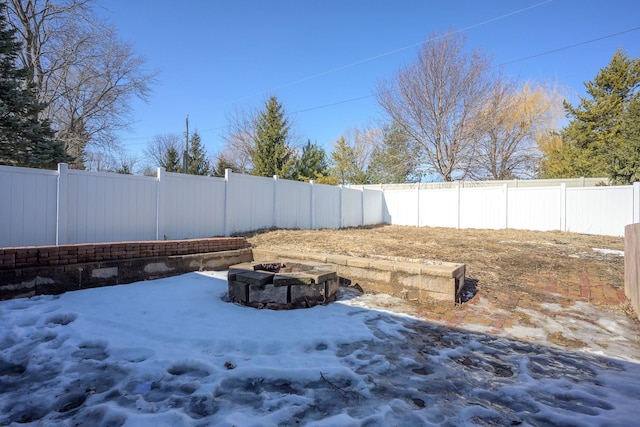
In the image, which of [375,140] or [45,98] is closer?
[45,98]

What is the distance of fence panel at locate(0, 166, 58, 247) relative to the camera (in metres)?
4.73

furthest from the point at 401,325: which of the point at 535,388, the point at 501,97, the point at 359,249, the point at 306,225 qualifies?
the point at 501,97

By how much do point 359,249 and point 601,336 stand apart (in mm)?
3661

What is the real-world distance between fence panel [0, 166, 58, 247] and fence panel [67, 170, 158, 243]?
24cm

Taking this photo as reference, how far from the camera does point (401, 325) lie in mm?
3174

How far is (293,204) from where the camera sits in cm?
984

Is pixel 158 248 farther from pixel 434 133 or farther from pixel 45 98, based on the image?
pixel 434 133

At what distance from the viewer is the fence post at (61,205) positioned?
5.15 meters

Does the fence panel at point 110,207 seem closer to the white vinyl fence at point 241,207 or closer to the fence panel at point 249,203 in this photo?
the white vinyl fence at point 241,207

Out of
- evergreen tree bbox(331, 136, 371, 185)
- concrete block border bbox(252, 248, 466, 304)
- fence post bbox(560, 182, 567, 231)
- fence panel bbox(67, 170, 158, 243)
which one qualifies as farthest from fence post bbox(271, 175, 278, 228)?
evergreen tree bbox(331, 136, 371, 185)

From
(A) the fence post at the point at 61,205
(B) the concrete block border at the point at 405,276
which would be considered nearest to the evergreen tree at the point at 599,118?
(B) the concrete block border at the point at 405,276

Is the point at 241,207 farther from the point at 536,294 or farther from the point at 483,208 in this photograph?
the point at 483,208

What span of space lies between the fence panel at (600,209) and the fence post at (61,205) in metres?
13.1

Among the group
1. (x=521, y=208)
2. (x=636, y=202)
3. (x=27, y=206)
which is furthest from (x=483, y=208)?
(x=27, y=206)
